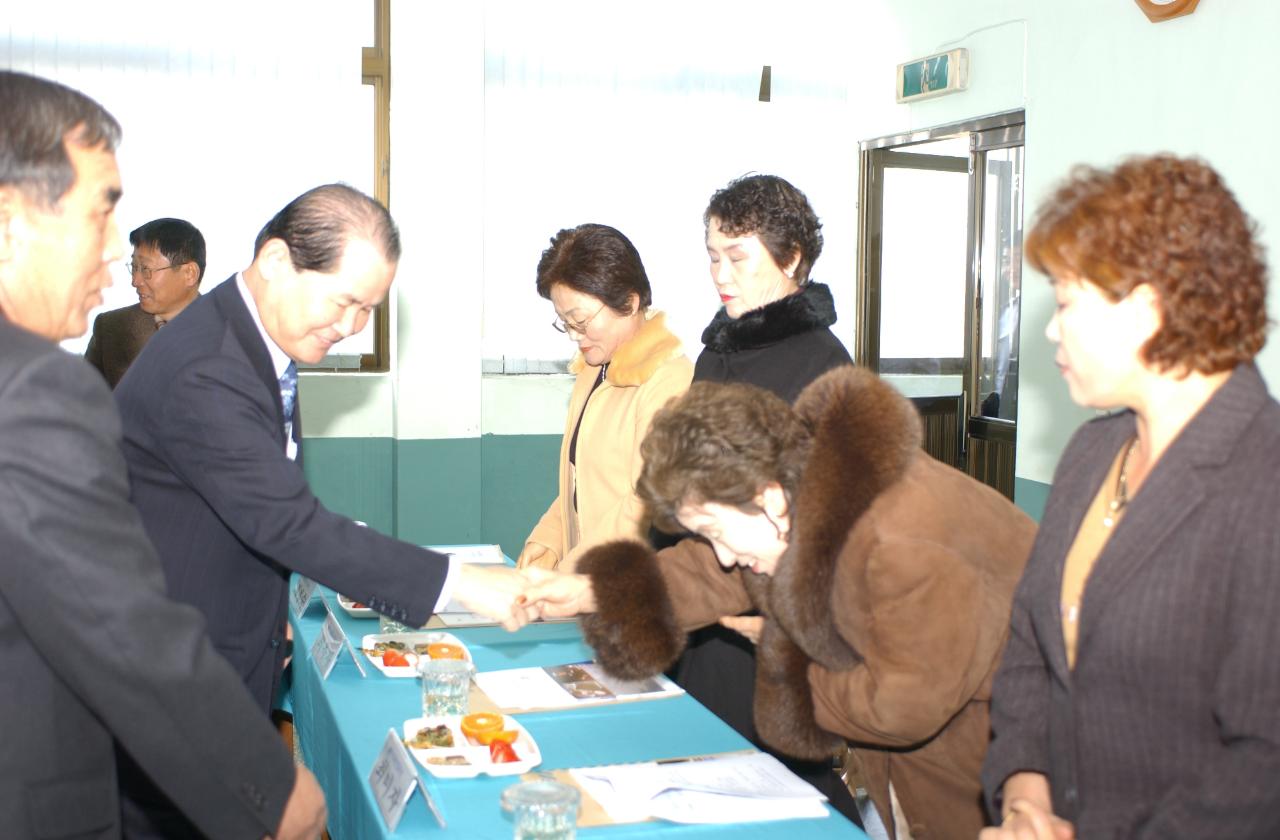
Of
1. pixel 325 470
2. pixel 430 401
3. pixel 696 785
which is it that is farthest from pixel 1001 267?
pixel 696 785

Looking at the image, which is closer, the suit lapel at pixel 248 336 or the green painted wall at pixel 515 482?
the suit lapel at pixel 248 336

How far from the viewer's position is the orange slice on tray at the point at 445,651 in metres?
2.35

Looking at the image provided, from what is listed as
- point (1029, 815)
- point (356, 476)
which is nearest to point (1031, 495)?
point (356, 476)

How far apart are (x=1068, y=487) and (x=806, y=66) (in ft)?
15.6

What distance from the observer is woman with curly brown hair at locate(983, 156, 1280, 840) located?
1275 millimetres

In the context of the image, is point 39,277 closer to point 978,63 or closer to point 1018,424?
point 1018,424

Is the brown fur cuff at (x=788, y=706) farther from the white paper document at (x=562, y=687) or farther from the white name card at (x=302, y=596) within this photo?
the white name card at (x=302, y=596)

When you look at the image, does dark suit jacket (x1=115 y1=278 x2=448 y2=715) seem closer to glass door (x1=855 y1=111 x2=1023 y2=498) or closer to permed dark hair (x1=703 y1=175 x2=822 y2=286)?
permed dark hair (x1=703 y1=175 x2=822 y2=286)

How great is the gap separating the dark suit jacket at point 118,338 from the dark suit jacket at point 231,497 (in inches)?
114

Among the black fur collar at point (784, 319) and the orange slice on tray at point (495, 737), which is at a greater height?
the black fur collar at point (784, 319)

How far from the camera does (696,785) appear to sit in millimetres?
1767

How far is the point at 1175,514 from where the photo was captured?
1328mm

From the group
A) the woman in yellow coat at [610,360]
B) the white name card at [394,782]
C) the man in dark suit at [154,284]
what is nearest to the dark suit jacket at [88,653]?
the white name card at [394,782]

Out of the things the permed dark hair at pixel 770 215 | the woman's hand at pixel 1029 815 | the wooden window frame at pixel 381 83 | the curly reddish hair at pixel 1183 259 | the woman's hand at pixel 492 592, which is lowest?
the woman's hand at pixel 1029 815
